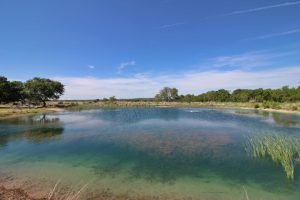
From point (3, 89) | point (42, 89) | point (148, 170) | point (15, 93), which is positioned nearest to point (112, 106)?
point (42, 89)

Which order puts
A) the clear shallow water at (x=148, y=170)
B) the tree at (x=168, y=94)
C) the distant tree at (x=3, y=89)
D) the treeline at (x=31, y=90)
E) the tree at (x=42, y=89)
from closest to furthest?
the clear shallow water at (x=148, y=170)
the distant tree at (x=3, y=89)
the treeline at (x=31, y=90)
the tree at (x=42, y=89)
the tree at (x=168, y=94)

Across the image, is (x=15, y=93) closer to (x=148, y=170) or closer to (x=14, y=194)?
(x=14, y=194)

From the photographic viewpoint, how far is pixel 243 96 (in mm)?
117438

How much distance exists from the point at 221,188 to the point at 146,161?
612 cm

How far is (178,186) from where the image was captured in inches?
431

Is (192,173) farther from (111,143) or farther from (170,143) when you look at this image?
(111,143)

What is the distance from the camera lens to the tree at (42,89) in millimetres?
80188

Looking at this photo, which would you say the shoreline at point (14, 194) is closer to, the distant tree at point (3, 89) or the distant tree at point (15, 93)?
the distant tree at point (3, 89)

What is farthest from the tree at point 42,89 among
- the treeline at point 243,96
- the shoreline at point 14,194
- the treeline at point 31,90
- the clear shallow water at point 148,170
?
the treeline at point 243,96

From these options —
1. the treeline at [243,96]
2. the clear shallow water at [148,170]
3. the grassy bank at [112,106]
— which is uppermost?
the treeline at [243,96]

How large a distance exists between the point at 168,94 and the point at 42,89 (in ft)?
335

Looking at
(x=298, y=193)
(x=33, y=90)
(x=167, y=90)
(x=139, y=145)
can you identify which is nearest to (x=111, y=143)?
(x=139, y=145)

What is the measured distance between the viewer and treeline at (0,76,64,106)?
7481cm

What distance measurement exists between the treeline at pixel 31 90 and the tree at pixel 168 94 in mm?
90603
